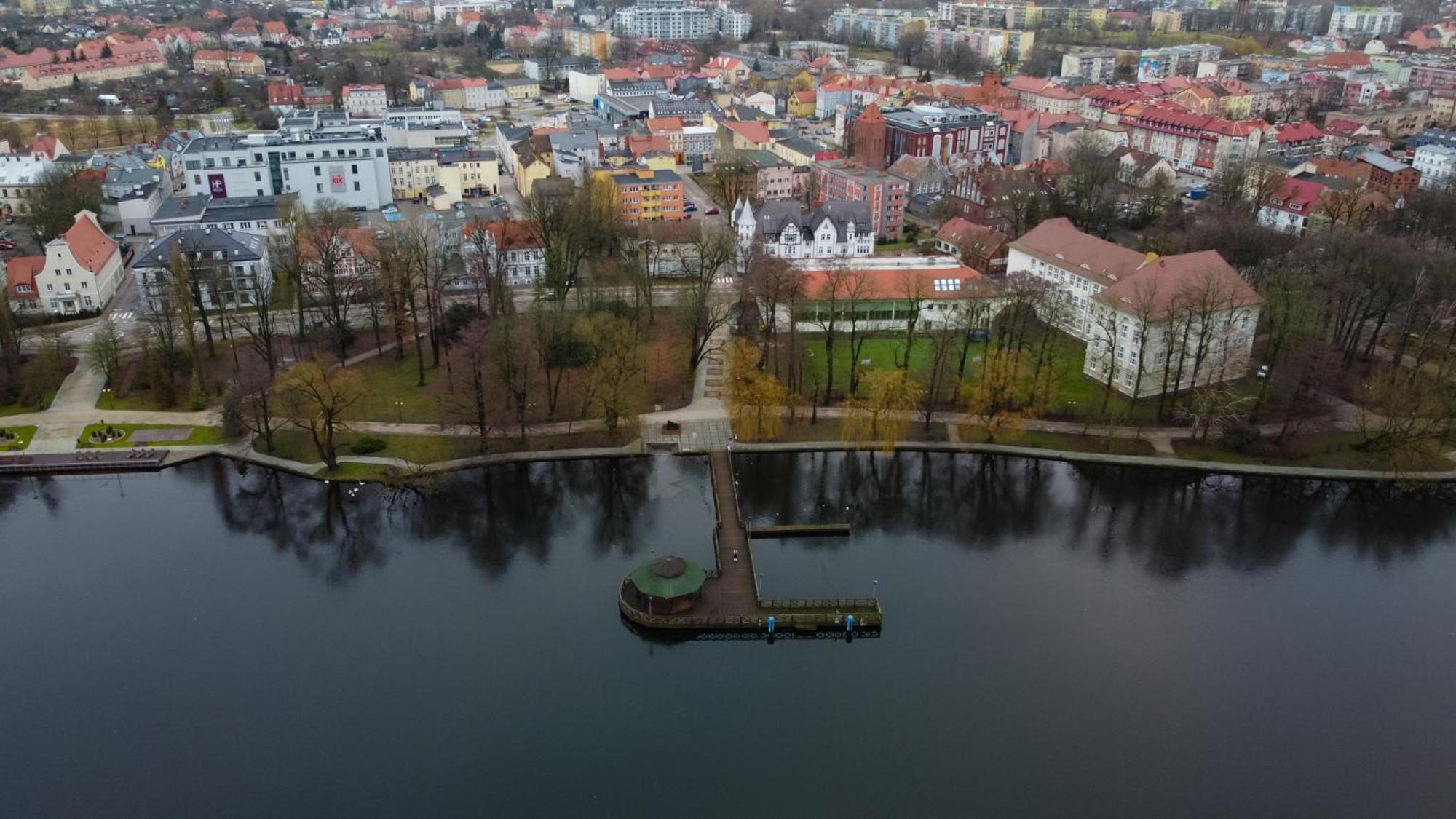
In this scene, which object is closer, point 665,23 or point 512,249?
point 512,249

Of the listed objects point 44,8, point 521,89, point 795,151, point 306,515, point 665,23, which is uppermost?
point 44,8

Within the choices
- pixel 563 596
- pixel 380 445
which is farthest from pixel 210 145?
pixel 563 596

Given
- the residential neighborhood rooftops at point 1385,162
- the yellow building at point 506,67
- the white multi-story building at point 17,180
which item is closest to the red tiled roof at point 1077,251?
the residential neighborhood rooftops at point 1385,162

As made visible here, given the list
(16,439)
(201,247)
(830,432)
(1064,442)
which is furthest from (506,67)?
(1064,442)

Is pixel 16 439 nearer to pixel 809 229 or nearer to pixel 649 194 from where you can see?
pixel 649 194

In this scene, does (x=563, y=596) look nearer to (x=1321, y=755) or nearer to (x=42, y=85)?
(x=1321, y=755)

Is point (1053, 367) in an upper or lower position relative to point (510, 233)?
lower
